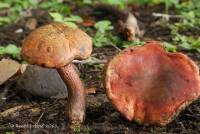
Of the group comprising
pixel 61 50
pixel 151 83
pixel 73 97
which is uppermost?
pixel 61 50

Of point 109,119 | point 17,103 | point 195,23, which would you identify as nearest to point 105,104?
point 109,119

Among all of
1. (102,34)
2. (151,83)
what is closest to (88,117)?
(151,83)

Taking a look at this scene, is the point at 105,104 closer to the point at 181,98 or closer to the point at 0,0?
the point at 181,98

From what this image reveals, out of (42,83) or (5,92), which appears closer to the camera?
(42,83)

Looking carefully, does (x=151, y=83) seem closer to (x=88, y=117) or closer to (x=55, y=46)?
(x=88, y=117)

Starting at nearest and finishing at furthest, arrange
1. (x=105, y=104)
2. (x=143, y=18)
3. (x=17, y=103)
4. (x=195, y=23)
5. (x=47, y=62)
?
(x=47, y=62) → (x=105, y=104) → (x=17, y=103) → (x=195, y=23) → (x=143, y=18)

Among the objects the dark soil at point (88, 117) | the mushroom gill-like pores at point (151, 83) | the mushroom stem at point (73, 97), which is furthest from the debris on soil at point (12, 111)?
the mushroom gill-like pores at point (151, 83)

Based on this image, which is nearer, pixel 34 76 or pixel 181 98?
pixel 181 98

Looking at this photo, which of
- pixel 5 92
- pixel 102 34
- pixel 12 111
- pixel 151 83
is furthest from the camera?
pixel 102 34
